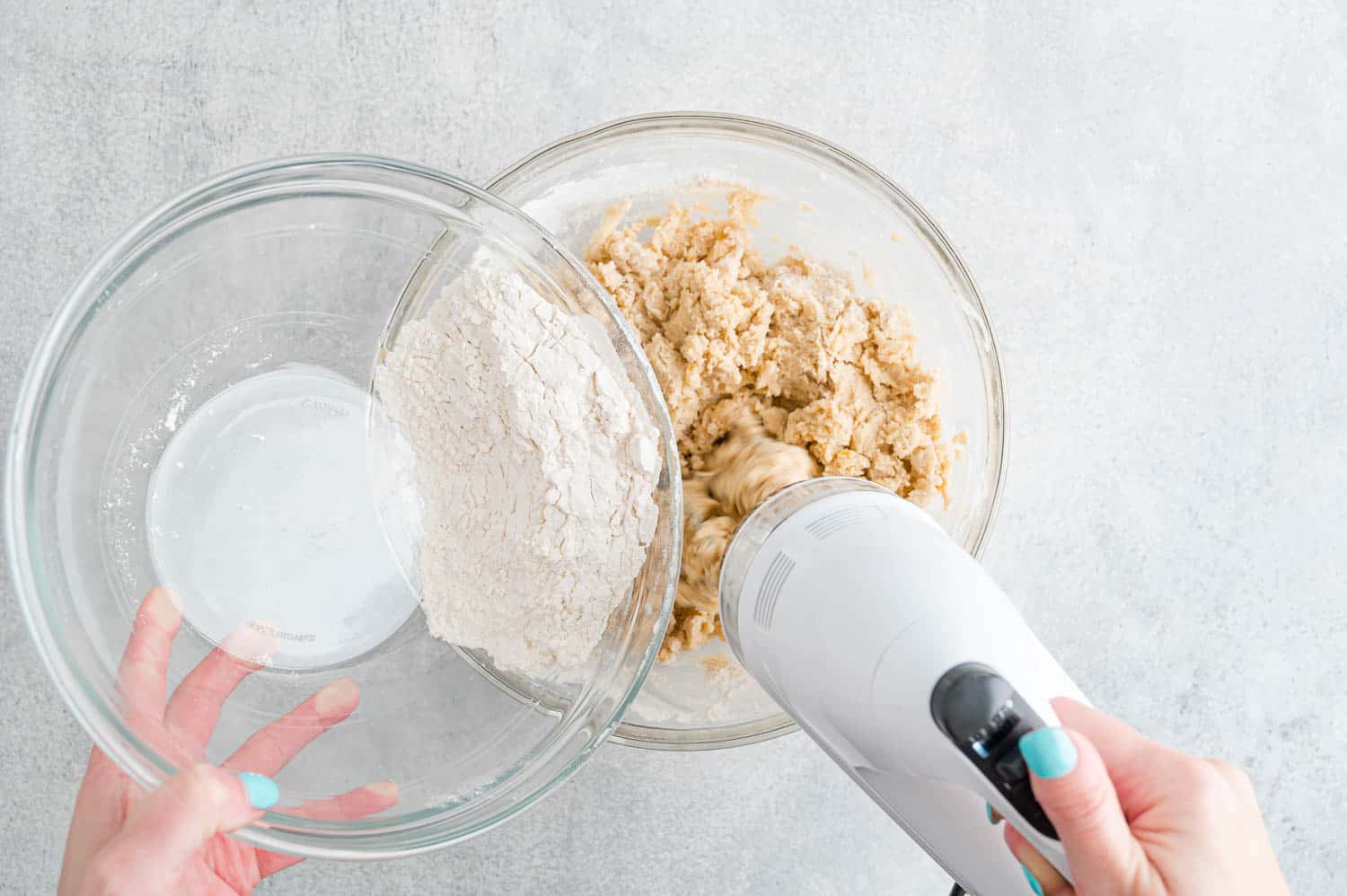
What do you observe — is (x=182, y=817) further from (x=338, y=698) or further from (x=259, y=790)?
(x=338, y=698)

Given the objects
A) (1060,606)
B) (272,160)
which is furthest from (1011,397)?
(272,160)

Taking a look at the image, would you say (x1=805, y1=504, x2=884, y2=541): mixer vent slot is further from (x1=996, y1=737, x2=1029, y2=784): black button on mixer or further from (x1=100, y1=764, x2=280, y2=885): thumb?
(x1=100, y1=764, x2=280, y2=885): thumb

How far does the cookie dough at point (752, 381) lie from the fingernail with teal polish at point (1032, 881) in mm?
478

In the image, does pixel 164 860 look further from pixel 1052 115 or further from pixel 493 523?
pixel 1052 115

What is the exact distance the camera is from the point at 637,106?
4.77 ft

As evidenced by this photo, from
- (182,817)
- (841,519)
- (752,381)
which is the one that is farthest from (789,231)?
(182,817)

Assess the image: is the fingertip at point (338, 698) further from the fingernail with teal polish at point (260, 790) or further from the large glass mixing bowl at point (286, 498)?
the fingernail with teal polish at point (260, 790)

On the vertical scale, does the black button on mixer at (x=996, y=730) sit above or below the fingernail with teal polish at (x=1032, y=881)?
above

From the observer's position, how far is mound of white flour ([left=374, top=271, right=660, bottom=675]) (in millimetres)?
989

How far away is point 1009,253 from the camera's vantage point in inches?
58.4

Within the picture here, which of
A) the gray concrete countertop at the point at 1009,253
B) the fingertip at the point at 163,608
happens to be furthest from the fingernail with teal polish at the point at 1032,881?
the fingertip at the point at 163,608

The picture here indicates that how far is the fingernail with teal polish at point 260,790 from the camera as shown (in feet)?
2.93

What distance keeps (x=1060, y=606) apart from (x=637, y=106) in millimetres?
1083

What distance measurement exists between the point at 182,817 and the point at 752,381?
0.80 m
